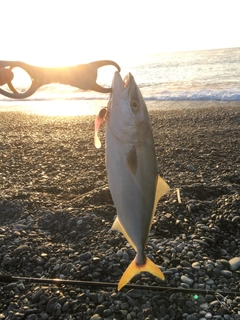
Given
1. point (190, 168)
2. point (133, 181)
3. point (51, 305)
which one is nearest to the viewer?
point (133, 181)

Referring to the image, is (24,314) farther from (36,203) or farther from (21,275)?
(36,203)

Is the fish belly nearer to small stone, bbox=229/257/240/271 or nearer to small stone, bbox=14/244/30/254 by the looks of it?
small stone, bbox=229/257/240/271

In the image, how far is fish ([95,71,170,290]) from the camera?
2.80 metres

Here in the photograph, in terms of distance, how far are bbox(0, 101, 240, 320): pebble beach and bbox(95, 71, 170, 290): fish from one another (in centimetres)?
135

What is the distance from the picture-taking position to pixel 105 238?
191 inches

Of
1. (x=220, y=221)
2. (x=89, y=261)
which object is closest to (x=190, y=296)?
(x=89, y=261)

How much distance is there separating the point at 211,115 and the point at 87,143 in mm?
6147

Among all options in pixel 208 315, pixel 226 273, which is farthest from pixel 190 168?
pixel 208 315

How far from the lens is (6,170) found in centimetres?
787

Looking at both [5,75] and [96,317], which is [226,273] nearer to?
[96,317]

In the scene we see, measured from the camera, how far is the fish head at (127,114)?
280 centimetres

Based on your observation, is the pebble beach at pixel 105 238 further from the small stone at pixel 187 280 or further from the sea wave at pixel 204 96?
the sea wave at pixel 204 96

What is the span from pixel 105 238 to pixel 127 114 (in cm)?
252

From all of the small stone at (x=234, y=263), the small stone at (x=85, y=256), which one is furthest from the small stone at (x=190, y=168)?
the small stone at (x=85, y=256)
